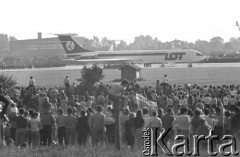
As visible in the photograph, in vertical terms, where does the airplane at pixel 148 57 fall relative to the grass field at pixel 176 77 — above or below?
above

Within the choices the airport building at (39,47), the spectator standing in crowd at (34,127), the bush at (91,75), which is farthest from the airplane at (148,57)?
the airport building at (39,47)

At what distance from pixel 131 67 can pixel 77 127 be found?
32.2 m

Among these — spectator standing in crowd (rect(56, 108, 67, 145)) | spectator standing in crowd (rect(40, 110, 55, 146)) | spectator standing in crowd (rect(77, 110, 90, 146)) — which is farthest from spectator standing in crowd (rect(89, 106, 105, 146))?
spectator standing in crowd (rect(40, 110, 55, 146))

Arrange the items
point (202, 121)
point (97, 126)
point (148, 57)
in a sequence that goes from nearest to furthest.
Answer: point (202, 121), point (97, 126), point (148, 57)

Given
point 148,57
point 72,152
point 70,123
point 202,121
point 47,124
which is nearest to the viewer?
point 72,152

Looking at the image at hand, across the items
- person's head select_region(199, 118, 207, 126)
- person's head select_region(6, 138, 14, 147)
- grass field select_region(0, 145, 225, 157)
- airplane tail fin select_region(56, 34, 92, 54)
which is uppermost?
airplane tail fin select_region(56, 34, 92, 54)

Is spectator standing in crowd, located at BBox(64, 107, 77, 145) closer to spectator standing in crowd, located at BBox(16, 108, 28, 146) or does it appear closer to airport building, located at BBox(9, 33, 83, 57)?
spectator standing in crowd, located at BBox(16, 108, 28, 146)

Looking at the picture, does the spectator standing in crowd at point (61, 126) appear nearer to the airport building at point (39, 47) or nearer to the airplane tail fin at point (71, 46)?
the airplane tail fin at point (71, 46)

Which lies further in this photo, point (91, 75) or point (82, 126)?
point (91, 75)

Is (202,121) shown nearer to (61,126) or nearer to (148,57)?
(61,126)

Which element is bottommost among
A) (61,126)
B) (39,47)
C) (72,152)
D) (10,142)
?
(10,142)

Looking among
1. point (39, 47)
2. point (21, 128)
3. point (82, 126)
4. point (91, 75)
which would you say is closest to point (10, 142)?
point (21, 128)

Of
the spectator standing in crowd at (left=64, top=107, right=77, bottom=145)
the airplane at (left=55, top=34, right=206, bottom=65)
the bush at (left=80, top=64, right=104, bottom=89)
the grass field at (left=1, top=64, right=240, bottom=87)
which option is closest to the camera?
the spectator standing in crowd at (left=64, top=107, right=77, bottom=145)

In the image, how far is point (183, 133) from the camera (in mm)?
16516
